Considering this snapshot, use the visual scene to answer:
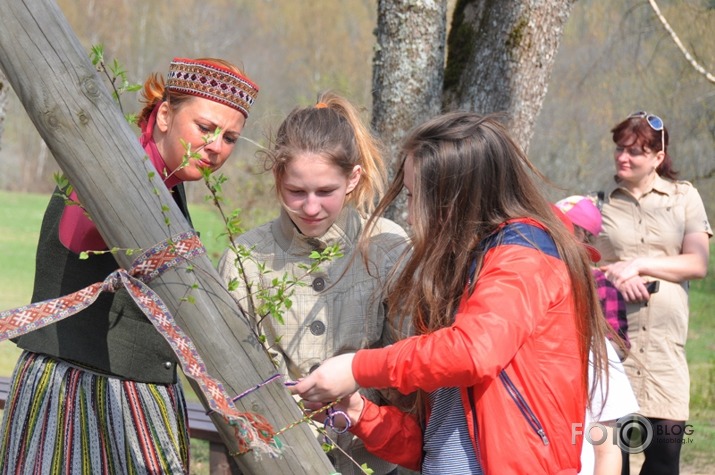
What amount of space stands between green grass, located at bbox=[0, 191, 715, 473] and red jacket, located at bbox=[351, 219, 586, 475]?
518 millimetres

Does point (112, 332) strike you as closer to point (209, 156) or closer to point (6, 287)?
point (209, 156)

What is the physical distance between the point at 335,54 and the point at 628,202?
1029 inches

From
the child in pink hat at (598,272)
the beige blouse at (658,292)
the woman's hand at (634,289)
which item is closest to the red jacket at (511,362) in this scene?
the child in pink hat at (598,272)

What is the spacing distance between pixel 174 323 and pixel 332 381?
0.38 m

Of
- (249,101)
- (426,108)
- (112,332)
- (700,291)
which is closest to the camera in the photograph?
(112,332)

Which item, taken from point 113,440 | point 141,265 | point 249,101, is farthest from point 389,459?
point 249,101

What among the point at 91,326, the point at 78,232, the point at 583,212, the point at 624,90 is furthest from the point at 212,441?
the point at 624,90

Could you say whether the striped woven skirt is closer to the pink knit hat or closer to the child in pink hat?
the child in pink hat

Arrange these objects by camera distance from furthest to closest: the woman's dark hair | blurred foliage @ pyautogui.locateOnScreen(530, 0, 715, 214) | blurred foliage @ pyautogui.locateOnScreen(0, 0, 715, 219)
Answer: blurred foliage @ pyautogui.locateOnScreen(0, 0, 715, 219) < blurred foliage @ pyautogui.locateOnScreen(530, 0, 715, 214) < the woman's dark hair

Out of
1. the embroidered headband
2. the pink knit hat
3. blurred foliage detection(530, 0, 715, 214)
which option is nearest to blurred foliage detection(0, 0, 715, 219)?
blurred foliage detection(530, 0, 715, 214)

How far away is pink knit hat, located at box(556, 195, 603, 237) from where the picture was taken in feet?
12.8

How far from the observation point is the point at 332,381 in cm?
199

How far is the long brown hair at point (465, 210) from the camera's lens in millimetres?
2084

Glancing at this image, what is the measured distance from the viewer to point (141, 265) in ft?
6.18
